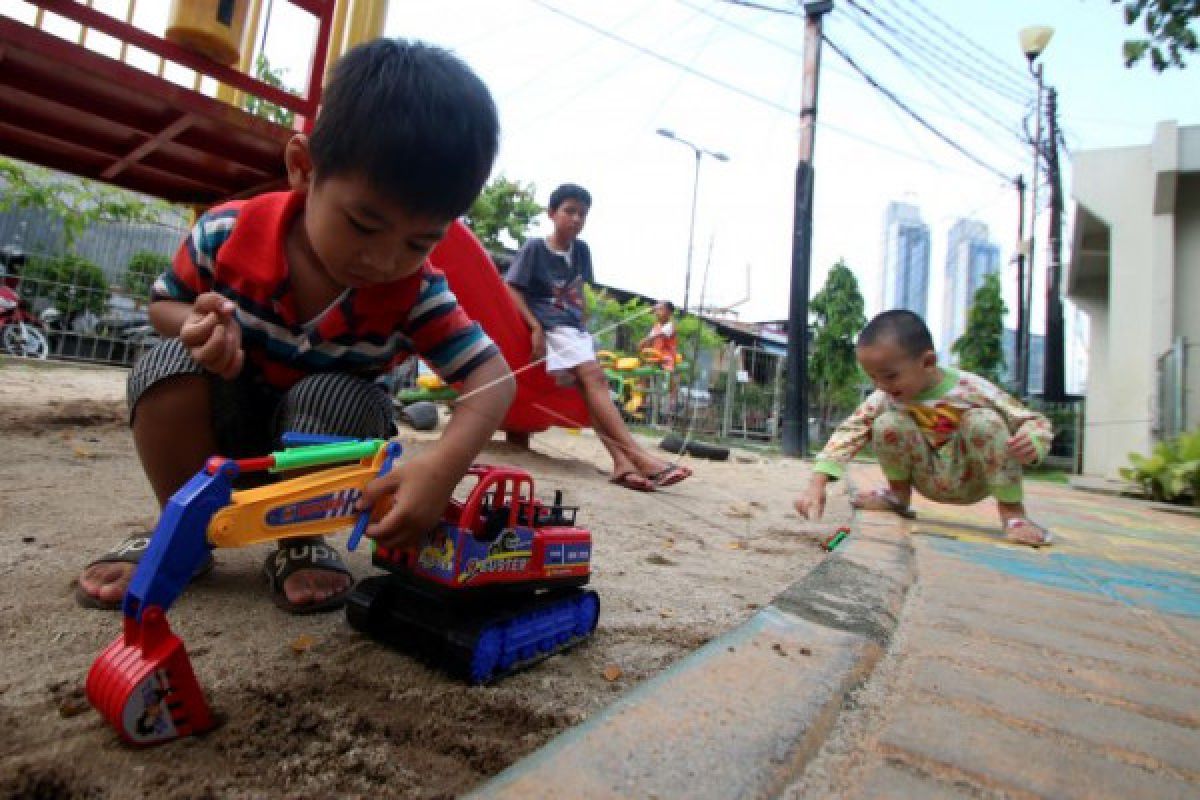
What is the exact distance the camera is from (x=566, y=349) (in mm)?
4156

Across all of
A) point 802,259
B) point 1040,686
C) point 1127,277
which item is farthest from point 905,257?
point 1040,686

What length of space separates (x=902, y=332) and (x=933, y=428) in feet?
1.66

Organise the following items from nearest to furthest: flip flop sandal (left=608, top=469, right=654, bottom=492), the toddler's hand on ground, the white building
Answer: the toddler's hand on ground → flip flop sandal (left=608, top=469, right=654, bottom=492) → the white building

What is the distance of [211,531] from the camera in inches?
34.1

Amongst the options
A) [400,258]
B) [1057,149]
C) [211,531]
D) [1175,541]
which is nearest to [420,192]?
[400,258]

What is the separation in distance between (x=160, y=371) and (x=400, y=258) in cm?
60

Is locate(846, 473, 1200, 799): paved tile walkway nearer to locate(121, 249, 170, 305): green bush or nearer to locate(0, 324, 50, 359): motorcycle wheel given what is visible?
locate(0, 324, 50, 359): motorcycle wheel

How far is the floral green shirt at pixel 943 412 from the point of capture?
3.14m

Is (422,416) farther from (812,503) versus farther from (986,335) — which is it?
(986,335)

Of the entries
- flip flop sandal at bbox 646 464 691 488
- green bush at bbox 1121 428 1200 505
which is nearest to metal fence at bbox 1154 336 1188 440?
green bush at bbox 1121 428 1200 505

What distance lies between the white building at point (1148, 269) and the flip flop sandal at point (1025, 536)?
6920 mm

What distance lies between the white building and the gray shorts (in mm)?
9817

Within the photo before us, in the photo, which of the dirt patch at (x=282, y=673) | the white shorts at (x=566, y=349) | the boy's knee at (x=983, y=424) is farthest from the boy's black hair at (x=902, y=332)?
the white shorts at (x=566, y=349)

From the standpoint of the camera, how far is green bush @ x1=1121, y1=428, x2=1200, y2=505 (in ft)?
19.7
